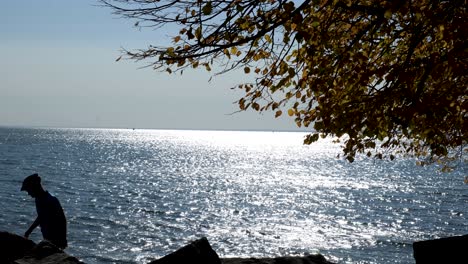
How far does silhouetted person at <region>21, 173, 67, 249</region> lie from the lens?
10.7 m

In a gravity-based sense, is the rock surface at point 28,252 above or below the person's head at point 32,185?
below

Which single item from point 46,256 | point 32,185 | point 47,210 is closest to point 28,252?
point 46,256

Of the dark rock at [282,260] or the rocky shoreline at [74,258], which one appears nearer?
the rocky shoreline at [74,258]

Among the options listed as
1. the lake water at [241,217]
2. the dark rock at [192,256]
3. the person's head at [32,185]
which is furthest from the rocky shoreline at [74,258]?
the lake water at [241,217]

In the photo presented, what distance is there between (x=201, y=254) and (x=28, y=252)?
11.7 feet

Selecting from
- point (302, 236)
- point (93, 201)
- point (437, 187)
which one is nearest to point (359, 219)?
point (302, 236)

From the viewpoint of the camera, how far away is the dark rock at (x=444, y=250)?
861cm

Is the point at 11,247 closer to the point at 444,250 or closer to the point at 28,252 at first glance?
the point at 28,252

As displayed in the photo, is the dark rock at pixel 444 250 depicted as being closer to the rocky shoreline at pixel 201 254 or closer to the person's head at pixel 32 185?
the rocky shoreline at pixel 201 254

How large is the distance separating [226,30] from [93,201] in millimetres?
44537

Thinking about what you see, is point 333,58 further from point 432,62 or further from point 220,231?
point 220,231

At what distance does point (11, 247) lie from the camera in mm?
11547

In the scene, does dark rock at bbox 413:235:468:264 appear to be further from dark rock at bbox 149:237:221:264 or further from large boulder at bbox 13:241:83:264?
large boulder at bbox 13:241:83:264

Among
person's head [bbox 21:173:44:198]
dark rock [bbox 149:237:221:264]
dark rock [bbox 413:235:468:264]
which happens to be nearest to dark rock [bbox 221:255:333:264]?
dark rock [bbox 149:237:221:264]
